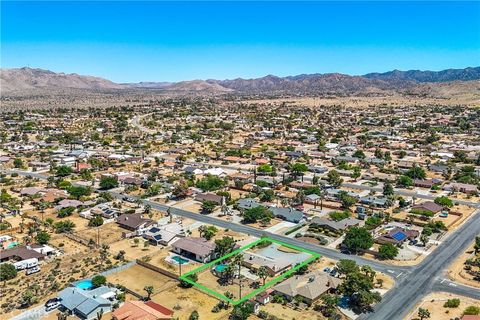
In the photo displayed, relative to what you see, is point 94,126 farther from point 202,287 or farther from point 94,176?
point 202,287

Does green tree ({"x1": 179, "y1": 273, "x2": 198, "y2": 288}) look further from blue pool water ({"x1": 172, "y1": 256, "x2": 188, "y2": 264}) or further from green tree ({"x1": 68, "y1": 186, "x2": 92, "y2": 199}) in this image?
green tree ({"x1": 68, "y1": 186, "x2": 92, "y2": 199})

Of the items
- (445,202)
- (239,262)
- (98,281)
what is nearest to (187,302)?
(239,262)

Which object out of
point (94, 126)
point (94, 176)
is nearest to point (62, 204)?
point (94, 176)

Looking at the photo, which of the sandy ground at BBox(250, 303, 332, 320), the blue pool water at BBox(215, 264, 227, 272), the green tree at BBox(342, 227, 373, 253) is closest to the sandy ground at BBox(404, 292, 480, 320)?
the sandy ground at BBox(250, 303, 332, 320)

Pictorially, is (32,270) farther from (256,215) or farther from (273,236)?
(256,215)

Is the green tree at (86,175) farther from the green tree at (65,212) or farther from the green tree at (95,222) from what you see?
the green tree at (95,222)

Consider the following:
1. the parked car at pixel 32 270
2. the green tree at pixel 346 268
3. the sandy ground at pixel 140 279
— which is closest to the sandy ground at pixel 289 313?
the green tree at pixel 346 268

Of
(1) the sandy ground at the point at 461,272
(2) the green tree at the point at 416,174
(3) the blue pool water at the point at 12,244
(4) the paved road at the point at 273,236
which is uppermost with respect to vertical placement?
(2) the green tree at the point at 416,174
